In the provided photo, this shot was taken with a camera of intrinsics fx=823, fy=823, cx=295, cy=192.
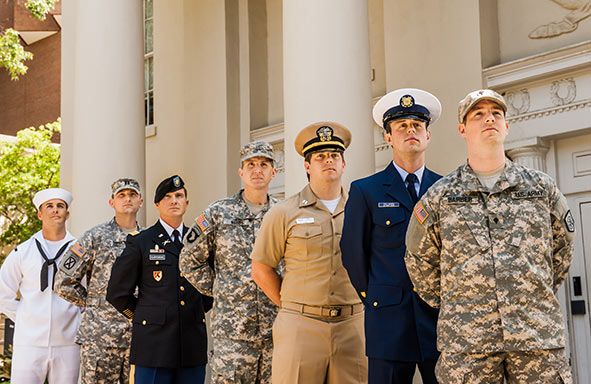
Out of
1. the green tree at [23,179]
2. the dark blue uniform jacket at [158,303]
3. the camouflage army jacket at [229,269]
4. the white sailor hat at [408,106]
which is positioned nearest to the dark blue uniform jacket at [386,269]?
the white sailor hat at [408,106]

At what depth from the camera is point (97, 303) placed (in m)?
6.58

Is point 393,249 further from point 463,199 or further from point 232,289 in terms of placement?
point 232,289

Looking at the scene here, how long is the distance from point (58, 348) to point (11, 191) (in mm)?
16029

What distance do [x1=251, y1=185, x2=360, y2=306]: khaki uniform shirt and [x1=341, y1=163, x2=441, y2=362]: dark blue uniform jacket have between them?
1.02 ft

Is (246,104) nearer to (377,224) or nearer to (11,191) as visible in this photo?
(377,224)

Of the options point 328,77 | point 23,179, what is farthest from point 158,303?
point 23,179

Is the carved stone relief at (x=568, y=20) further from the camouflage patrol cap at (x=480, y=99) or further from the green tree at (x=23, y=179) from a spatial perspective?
the green tree at (x=23, y=179)

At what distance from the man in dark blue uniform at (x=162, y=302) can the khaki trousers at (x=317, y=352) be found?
1.52 m

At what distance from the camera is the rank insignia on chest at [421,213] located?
3.63 metres

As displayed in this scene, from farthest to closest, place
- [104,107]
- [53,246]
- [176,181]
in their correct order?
[104,107] < [53,246] < [176,181]

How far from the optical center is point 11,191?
21.8m

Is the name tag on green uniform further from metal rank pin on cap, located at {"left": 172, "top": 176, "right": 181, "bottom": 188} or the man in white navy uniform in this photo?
the man in white navy uniform

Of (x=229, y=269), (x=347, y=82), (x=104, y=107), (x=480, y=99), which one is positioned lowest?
(x=229, y=269)

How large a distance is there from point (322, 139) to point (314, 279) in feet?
2.60
